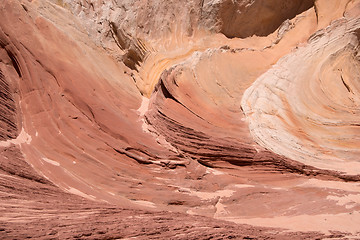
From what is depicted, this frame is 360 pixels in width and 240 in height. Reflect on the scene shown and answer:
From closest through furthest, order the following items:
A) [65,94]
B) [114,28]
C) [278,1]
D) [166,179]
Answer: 1. [166,179]
2. [65,94]
3. [114,28]
4. [278,1]

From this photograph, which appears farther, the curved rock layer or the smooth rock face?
the curved rock layer

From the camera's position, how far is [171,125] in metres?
5.93

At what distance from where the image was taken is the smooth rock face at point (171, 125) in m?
3.46

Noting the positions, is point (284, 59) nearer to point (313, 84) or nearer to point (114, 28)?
point (313, 84)

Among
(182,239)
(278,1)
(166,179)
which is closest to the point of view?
(182,239)

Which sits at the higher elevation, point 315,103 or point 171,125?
point 315,103

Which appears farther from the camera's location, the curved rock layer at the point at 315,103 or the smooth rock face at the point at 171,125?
the curved rock layer at the point at 315,103

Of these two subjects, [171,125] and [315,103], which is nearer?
[171,125]

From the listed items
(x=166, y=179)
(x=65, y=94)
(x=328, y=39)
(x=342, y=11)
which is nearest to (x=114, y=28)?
(x=65, y=94)

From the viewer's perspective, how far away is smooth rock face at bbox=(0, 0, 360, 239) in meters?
3.46

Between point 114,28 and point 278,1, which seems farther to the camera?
point 278,1

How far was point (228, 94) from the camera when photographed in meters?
6.94

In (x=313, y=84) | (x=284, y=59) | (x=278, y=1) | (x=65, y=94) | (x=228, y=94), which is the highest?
(x=278, y=1)

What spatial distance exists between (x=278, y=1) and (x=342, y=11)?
1.69 m
